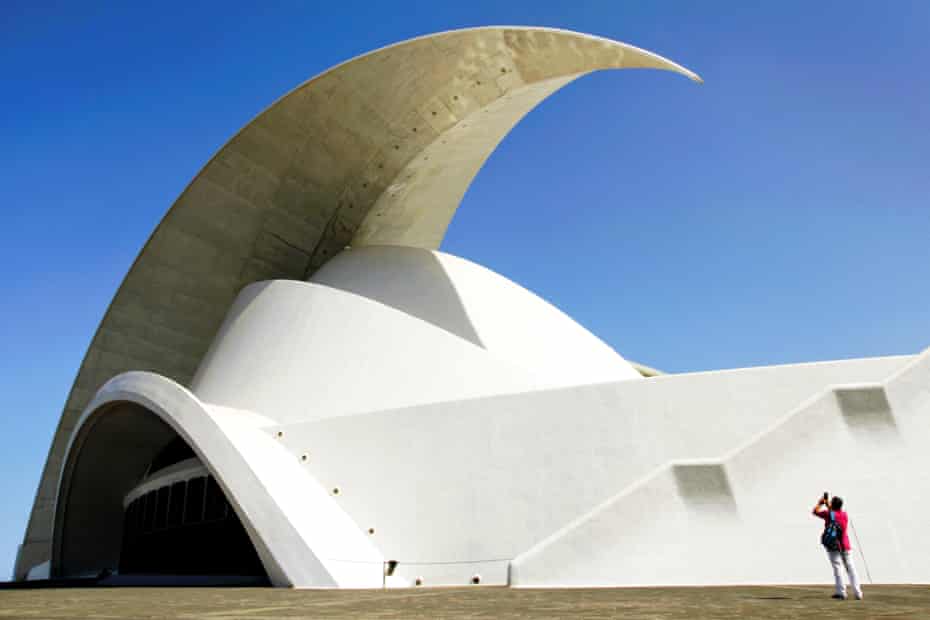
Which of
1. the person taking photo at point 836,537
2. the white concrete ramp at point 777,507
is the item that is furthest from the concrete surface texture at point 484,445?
the person taking photo at point 836,537

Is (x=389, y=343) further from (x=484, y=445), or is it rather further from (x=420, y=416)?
(x=484, y=445)

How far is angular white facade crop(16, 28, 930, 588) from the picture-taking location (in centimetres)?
783

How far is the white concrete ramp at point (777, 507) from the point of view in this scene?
7.20m

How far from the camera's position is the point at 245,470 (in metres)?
10.4

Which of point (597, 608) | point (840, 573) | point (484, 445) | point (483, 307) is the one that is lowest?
point (597, 608)

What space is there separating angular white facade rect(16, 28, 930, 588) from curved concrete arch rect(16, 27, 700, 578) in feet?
0.21

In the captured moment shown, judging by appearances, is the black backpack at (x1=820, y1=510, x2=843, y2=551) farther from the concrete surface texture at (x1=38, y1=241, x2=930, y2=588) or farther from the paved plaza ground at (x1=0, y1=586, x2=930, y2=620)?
the concrete surface texture at (x1=38, y1=241, x2=930, y2=588)

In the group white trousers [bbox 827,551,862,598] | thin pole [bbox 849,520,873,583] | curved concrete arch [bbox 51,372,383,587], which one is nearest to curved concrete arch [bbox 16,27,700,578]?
curved concrete arch [bbox 51,372,383,587]

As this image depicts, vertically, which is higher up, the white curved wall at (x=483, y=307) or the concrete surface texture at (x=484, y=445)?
the white curved wall at (x=483, y=307)

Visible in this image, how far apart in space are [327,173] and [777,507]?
12893mm

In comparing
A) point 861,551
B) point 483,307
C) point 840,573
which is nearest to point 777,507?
point 861,551

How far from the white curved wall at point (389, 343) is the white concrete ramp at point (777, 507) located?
421cm

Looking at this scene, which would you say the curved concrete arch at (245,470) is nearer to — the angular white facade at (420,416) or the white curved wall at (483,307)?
the angular white facade at (420,416)

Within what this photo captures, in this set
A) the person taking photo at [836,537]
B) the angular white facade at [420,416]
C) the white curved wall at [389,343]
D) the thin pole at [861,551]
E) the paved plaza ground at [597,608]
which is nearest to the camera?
the paved plaza ground at [597,608]
